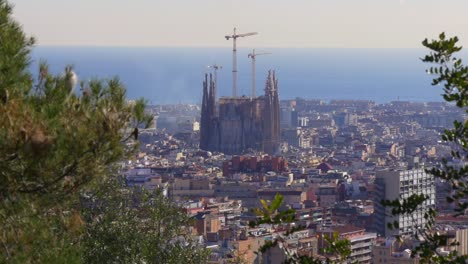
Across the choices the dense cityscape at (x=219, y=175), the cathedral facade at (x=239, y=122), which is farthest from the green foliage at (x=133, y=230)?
the cathedral facade at (x=239, y=122)

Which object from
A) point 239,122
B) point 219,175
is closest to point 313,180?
point 219,175

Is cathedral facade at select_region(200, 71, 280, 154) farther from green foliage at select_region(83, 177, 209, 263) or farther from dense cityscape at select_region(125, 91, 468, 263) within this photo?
green foliage at select_region(83, 177, 209, 263)

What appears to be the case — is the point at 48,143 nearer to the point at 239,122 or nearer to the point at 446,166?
the point at 446,166

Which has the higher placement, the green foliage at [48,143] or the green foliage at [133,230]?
the green foliage at [48,143]

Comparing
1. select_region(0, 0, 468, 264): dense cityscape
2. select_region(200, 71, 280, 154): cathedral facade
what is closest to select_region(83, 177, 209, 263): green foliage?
select_region(0, 0, 468, 264): dense cityscape

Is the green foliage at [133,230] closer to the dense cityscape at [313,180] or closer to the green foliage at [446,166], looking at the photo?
the dense cityscape at [313,180]
